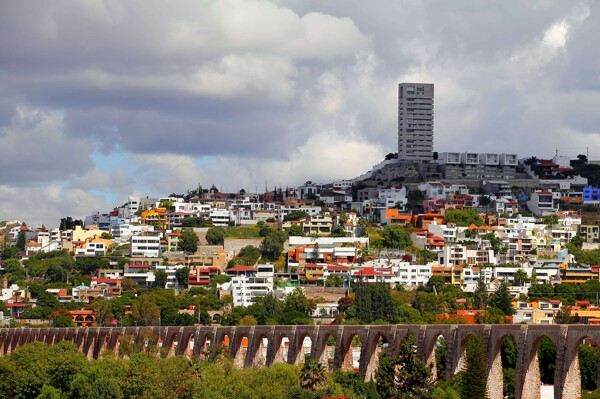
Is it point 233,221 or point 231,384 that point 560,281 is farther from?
point 231,384

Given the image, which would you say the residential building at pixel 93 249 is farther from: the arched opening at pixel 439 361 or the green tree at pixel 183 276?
the arched opening at pixel 439 361

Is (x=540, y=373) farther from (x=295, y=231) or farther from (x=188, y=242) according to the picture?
(x=188, y=242)

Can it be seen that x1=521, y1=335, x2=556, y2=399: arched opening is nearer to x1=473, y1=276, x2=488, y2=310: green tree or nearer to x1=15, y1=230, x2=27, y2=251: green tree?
x1=473, y1=276, x2=488, y2=310: green tree

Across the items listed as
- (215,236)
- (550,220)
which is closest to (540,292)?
(550,220)

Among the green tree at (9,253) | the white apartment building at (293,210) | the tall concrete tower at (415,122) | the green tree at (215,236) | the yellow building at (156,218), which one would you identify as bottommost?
the green tree at (9,253)

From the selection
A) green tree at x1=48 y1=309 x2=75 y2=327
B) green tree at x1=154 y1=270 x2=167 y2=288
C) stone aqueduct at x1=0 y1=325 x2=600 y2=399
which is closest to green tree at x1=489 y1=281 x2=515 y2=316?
stone aqueduct at x1=0 y1=325 x2=600 y2=399

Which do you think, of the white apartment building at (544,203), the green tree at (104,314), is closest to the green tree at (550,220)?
the white apartment building at (544,203)
